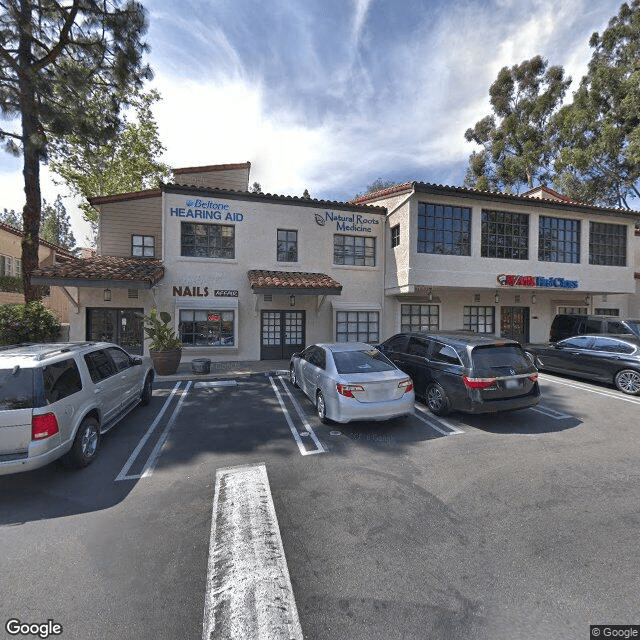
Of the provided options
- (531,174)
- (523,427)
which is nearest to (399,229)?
(523,427)

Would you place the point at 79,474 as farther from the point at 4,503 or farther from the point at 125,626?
the point at 125,626

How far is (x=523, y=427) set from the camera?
6.36 meters

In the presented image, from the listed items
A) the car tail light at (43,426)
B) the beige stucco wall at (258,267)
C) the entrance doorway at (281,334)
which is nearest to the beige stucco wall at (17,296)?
the beige stucco wall at (258,267)

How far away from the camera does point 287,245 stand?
1388 cm

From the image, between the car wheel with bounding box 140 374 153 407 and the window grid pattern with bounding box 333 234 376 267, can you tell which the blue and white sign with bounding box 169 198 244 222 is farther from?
the car wheel with bounding box 140 374 153 407

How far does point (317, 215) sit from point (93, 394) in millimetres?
11050

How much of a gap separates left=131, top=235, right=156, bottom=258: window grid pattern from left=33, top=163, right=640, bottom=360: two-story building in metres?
0.04

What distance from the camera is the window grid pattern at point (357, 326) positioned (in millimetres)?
14180

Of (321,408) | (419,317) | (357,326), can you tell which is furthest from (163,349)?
(419,317)

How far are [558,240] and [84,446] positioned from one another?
17.8 metres

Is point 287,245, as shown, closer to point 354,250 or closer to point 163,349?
point 354,250

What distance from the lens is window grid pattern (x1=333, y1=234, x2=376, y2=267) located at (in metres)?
14.3

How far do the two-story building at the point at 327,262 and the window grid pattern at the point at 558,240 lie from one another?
6 cm

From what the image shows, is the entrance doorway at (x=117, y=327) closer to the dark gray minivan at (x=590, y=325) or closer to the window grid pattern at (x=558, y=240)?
the dark gray minivan at (x=590, y=325)
